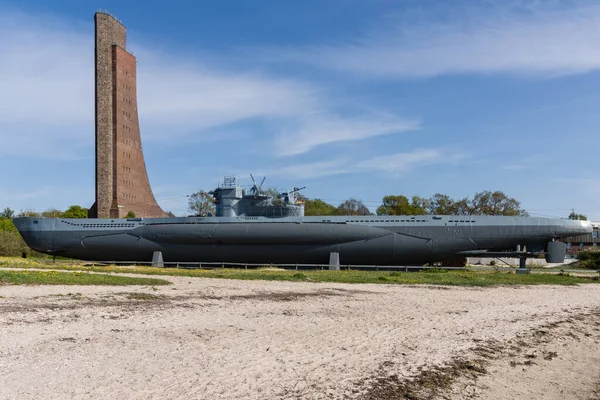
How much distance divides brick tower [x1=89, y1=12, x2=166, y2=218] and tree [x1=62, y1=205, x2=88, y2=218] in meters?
13.5

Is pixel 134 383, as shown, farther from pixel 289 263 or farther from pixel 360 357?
pixel 289 263

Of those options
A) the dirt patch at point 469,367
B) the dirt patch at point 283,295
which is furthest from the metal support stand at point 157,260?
the dirt patch at point 469,367

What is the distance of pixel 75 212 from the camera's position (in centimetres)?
7375

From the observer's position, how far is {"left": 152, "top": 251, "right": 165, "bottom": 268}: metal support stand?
35.5 m

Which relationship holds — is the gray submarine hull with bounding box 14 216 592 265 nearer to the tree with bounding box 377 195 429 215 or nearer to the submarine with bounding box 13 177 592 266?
the submarine with bounding box 13 177 592 266

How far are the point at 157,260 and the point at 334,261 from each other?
39.1 feet

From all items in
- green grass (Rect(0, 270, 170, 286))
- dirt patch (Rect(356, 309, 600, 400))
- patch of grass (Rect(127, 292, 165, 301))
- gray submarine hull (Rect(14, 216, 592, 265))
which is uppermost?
gray submarine hull (Rect(14, 216, 592, 265))

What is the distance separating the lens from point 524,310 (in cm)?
1672

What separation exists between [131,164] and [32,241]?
25198 mm

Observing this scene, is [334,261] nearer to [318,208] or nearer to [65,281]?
[65,281]

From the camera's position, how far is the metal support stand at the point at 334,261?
109ft

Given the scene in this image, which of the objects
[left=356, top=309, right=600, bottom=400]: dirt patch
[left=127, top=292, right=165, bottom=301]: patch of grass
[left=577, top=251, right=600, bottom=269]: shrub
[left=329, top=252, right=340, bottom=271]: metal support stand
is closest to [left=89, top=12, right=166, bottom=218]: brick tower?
[left=329, top=252, right=340, bottom=271]: metal support stand

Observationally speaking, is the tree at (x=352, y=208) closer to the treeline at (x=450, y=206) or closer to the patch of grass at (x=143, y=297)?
the treeline at (x=450, y=206)

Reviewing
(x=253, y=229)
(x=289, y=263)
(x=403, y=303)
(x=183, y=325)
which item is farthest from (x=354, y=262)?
(x=183, y=325)
